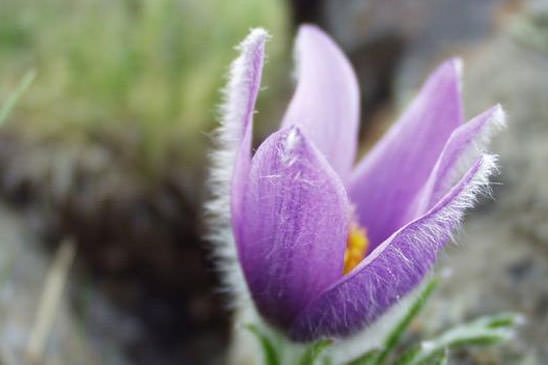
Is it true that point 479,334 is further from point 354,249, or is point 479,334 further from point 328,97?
point 328,97

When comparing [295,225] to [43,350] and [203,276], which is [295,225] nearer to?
[43,350]

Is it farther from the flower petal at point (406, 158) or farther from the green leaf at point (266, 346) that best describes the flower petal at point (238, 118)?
the flower petal at point (406, 158)

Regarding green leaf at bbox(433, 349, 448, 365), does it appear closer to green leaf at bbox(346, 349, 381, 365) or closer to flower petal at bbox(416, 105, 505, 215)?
green leaf at bbox(346, 349, 381, 365)

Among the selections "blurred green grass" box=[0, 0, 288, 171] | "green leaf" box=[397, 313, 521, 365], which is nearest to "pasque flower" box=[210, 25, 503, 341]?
"green leaf" box=[397, 313, 521, 365]

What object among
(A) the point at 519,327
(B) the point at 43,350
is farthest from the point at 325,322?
(B) the point at 43,350

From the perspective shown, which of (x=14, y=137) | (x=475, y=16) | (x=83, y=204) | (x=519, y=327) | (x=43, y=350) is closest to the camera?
(x=519, y=327)
